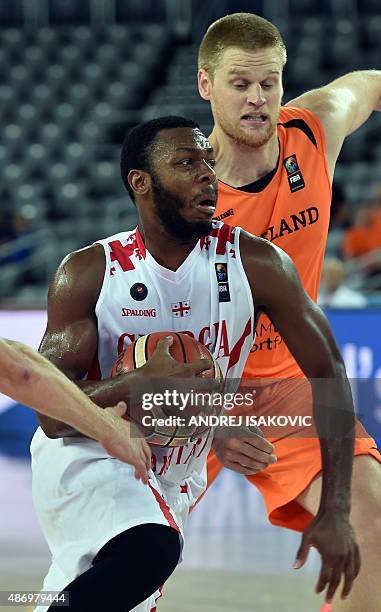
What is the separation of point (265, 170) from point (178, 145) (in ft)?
3.08

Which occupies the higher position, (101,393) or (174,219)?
(174,219)

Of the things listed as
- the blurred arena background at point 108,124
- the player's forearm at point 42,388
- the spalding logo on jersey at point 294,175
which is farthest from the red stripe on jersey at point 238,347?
the blurred arena background at point 108,124

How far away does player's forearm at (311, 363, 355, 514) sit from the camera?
292 cm

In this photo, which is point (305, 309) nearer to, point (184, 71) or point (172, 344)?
point (172, 344)

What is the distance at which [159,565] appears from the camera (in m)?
2.71

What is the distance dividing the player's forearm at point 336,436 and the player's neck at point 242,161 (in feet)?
3.94

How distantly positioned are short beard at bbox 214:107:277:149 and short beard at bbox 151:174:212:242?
0.81 m

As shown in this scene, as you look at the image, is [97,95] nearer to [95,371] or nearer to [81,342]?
[95,371]

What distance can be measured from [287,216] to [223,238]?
737 mm

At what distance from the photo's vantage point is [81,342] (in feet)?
9.80

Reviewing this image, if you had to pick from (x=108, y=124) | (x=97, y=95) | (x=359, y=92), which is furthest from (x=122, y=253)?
(x=97, y=95)

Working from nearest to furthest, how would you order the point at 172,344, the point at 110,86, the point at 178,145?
the point at 172,344 < the point at 178,145 < the point at 110,86

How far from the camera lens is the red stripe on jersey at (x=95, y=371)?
123 inches

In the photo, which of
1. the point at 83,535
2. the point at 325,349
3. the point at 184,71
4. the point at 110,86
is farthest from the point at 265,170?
the point at 110,86
